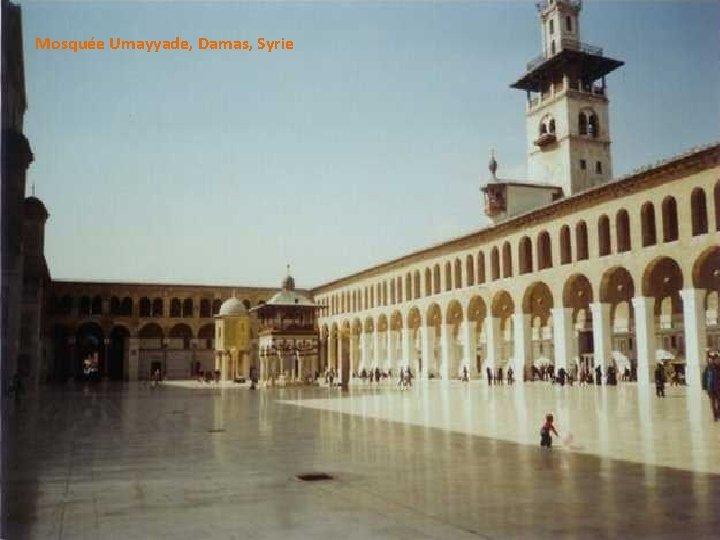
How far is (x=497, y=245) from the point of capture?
1606 inches

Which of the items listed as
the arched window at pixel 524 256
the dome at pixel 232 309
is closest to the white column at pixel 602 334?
the arched window at pixel 524 256

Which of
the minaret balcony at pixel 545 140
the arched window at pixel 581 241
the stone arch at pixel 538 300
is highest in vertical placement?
the minaret balcony at pixel 545 140

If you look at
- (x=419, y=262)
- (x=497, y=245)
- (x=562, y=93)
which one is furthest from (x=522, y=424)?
(x=562, y=93)

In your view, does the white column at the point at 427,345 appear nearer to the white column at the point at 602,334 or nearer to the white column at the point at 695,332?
the white column at the point at 602,334

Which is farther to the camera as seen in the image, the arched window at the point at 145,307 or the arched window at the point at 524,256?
the arched window at the point at 145,307

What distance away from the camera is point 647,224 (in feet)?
101

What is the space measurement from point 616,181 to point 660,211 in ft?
8.95

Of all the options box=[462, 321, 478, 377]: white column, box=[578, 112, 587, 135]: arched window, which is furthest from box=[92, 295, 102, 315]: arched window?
box=[578, 112, 587, 135]: arched window

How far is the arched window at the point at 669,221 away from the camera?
2933cm

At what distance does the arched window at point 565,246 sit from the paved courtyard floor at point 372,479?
64.4ft

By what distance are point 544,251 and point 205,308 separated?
4206 cm

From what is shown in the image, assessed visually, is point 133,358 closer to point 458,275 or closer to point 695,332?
point 458,275

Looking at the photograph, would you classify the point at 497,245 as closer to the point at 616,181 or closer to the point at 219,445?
the point at 616,181

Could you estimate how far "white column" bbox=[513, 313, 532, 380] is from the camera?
38.3 m
